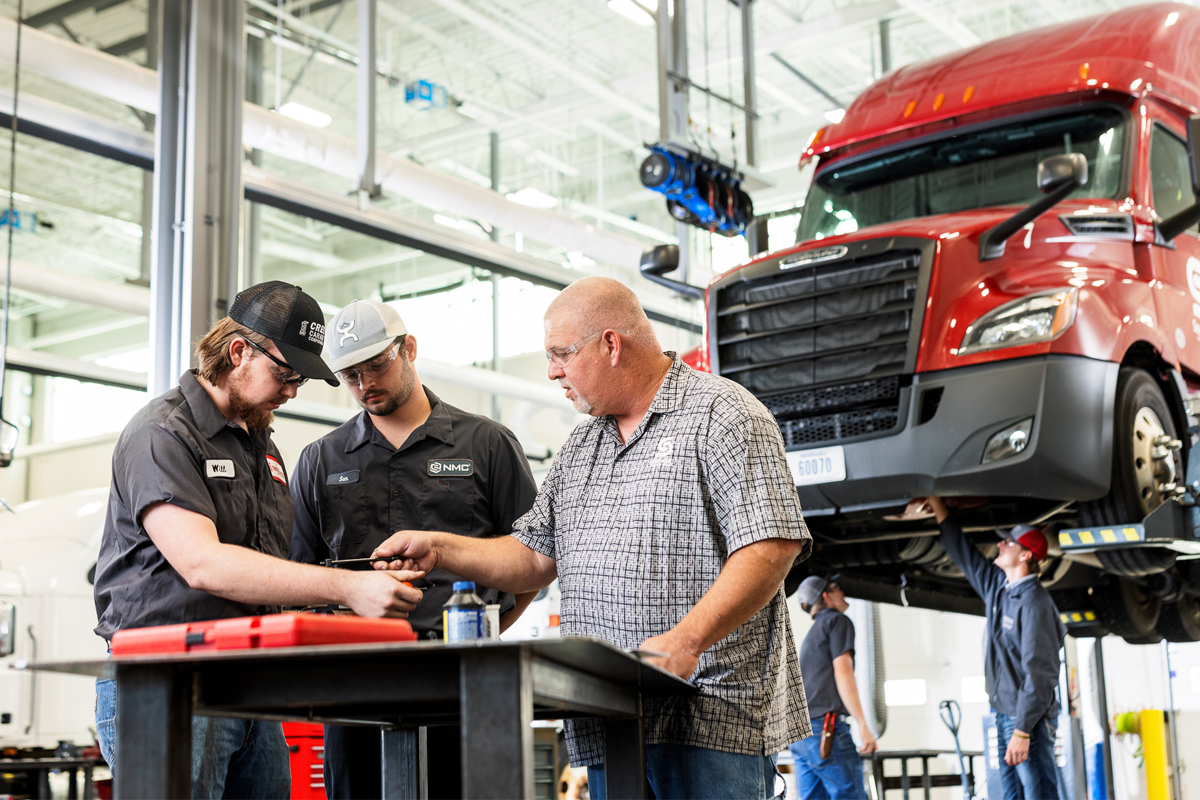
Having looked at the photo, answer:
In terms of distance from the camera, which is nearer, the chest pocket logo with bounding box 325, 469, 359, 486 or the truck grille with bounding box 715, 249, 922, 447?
the chest pocket logo with bounding box 325, 469, 359, 486

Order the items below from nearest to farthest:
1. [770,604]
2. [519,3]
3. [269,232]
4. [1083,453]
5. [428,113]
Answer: [770,604]
[1083,453]
[519,3]
[428,113]
[269,232]

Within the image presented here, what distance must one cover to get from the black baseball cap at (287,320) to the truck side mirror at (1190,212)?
375 centimetres

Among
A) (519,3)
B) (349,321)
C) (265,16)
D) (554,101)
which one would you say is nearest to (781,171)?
(554,101)

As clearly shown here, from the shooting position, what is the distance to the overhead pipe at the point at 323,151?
8289mm

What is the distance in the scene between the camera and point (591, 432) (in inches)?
125

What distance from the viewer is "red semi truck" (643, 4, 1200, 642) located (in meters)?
4.95

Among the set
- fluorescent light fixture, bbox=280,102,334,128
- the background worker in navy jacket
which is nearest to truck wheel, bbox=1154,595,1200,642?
the background worker in navy jacket

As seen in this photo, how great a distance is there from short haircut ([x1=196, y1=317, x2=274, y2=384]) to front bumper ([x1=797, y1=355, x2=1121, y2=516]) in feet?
9.82

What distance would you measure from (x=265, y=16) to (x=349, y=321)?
10825mm

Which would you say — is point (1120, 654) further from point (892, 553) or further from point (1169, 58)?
point (1169, 58)

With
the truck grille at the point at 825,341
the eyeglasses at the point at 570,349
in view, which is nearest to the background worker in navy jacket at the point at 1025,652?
the truck grille at the point at 825,341

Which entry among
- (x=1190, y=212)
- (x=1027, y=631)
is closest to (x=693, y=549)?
(x=1190, y=212)

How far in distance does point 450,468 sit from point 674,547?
1.15m

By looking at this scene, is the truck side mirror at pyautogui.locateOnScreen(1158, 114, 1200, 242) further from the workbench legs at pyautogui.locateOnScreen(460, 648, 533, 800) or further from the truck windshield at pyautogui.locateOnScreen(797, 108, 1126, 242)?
the workbench legs at pyautogui.locateOnScreen(460, 648, 533, 800)
